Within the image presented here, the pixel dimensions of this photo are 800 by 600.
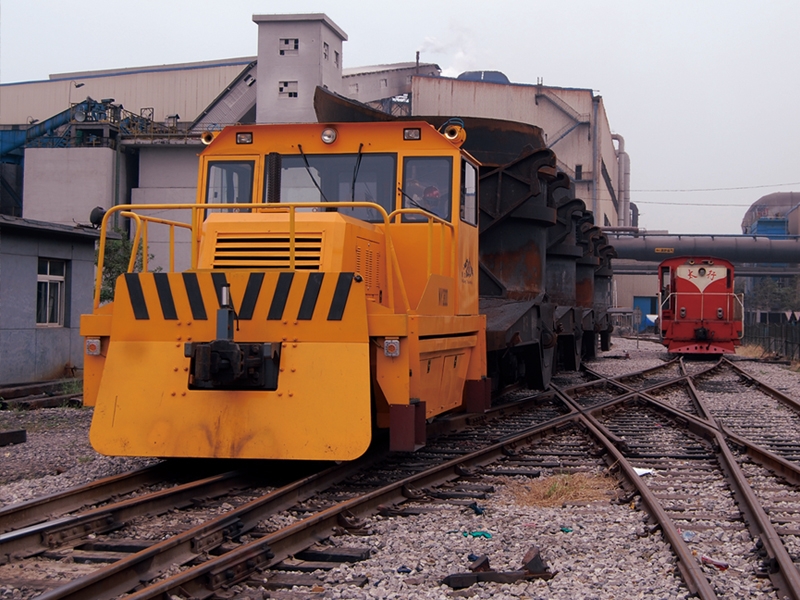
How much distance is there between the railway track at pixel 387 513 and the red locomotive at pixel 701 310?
16.7m

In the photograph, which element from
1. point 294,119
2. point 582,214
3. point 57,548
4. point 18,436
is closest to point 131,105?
point 294,119

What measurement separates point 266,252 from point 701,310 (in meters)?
21.5

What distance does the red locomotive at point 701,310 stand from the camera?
2494cm

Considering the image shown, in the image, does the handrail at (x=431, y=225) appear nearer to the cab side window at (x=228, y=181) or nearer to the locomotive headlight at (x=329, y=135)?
the locomotive headlight at (x=329, y=135)

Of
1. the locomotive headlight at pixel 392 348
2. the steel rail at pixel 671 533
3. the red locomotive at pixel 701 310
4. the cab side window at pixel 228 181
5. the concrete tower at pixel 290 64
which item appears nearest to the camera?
the steel rail at pixel 671 533

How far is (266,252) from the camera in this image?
249 inches

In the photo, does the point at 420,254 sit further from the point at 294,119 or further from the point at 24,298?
the point at 294,119

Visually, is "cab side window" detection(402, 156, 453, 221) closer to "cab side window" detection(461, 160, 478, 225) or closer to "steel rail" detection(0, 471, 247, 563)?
"cab side window" detection(461, 160, 478, 225)

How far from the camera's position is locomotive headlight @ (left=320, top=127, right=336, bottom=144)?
753 centimetres

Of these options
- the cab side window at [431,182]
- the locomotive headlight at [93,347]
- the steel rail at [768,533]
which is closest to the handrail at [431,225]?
the cab side window at [431,182]

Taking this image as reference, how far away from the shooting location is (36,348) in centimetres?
1483

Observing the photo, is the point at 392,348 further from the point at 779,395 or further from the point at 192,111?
the point at 192,111

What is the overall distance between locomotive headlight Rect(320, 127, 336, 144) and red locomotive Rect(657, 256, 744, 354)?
19.6 meters

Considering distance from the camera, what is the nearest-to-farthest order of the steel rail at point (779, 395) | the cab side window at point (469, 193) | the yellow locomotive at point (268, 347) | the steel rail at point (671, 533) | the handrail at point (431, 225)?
the steel rail at point (671, 533)
the yellow locomotive at point (268, 347)
the handrail at point (431, 225)
the cab side window at point (469, 193)
the steel rail at point (779, 395)
